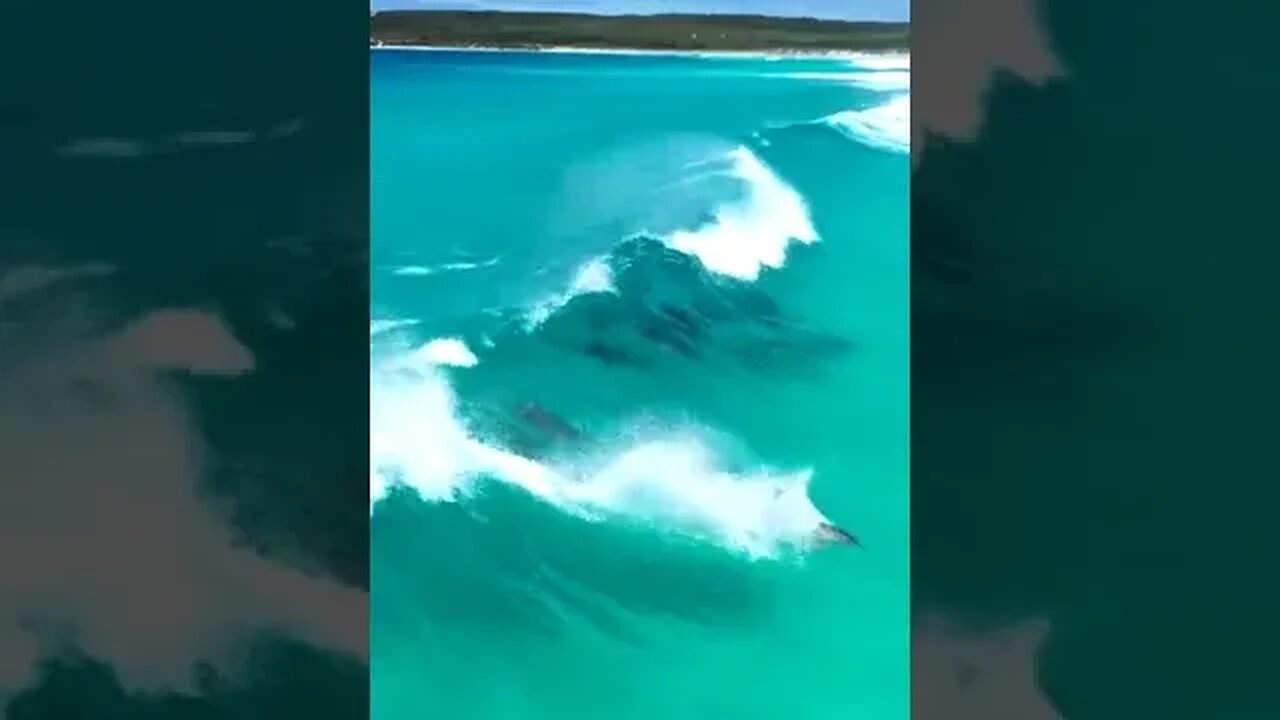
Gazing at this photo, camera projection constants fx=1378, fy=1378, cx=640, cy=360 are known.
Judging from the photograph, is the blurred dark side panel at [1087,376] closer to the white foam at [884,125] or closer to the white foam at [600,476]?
the white foam at [884,125]

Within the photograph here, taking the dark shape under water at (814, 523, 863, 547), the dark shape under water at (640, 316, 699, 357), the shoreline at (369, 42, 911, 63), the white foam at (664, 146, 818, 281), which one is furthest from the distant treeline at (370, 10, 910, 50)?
the dark shape under water at (814, 523, 863, 547)

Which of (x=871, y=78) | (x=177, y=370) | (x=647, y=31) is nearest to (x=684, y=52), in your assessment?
(x=647, y=31)

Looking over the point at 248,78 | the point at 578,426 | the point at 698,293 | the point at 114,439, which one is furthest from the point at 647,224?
the point at 114,439

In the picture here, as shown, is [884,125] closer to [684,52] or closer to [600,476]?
[684,52]

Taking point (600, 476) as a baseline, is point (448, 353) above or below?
above

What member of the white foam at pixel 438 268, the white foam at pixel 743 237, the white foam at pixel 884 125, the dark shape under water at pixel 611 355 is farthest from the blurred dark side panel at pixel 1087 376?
the white foam at pixel 438 268

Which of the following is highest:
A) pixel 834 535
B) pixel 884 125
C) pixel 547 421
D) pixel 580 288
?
pixel 884 125

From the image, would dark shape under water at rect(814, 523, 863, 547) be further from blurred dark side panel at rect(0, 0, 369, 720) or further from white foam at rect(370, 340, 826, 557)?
blurred dark side panel at rect(0, 0, 369, 720)
